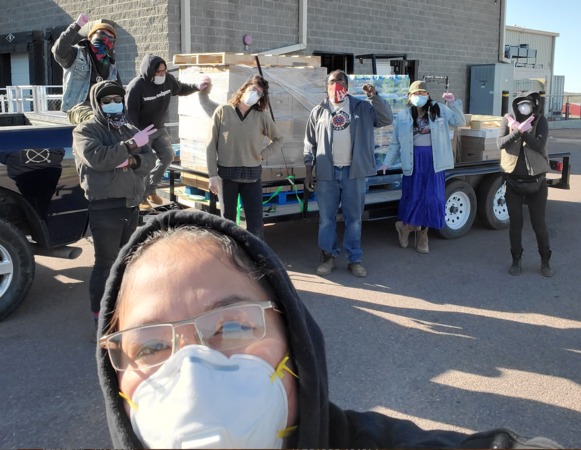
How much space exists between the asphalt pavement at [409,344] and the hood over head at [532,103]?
165 cm

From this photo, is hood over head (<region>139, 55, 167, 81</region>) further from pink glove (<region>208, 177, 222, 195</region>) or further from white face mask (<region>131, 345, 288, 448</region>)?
white face mask (<region>131, 345, 288, 448</region>)

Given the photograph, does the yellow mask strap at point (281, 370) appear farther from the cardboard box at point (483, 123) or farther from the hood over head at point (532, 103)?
the cardboard box at point (483, 123)

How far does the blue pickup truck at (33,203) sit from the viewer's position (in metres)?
5.20

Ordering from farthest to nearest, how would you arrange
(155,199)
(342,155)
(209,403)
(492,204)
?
(492,204), (155,199), (342,155), (209,403)

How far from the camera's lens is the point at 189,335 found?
129cm

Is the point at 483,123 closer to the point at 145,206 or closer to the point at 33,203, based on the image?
the point at 145,206

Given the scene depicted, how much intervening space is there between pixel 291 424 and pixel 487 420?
2756mm

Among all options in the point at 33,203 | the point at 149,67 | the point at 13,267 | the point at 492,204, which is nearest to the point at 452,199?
the point at 492,204

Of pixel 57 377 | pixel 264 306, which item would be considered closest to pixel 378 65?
pixel 57 377

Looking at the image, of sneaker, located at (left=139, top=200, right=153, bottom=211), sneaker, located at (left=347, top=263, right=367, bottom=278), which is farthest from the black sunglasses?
sneaker, located at (left=347, top=263, right=367, bottom=278)

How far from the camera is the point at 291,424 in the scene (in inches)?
53.9

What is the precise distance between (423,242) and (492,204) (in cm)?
165

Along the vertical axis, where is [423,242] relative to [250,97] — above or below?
below

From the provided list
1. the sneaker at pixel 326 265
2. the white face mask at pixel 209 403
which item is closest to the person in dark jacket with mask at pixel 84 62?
the sneaker at pixel 326 265
